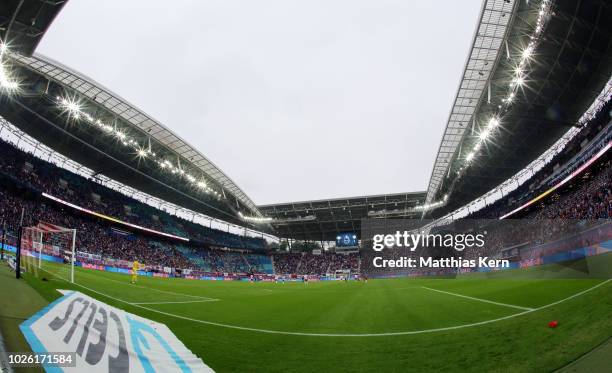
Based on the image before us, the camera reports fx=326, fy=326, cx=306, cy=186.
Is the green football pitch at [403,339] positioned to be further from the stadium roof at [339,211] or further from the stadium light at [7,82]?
the stadium roof at [339,211]

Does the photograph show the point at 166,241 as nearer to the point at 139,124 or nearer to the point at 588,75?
the point at 139,124

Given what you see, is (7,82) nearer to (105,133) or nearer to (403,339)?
(105,133)

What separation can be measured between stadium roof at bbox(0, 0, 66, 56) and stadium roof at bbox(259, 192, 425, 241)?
165 ft

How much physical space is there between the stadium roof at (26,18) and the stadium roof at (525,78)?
23845mm

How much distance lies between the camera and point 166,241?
189ft

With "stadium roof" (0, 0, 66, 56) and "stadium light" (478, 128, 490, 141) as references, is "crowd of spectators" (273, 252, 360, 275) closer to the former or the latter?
"stadium light" (478, 128, 490, 141)

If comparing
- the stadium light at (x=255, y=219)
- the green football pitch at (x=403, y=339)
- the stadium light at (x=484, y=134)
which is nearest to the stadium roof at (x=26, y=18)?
the green football pitch at (x=403, y=339)

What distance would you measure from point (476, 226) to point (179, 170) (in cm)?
3484

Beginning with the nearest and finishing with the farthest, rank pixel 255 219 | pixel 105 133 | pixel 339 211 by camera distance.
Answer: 1. pixel 105 133
2. pixel 255 219
3. pixel 339 211

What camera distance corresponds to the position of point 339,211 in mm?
69312

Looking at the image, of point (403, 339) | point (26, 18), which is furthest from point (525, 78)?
point (26, 18)

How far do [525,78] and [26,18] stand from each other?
105ft

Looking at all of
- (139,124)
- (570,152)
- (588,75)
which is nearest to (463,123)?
(588,75)

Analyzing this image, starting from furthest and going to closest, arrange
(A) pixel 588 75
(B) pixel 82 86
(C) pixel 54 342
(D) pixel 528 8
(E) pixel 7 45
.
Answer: (B) pixel 82 86 → (A) pixel 588 75 → (D) pixel 528 8 → (E) pixel 7 45 → (C) pixel 54 342
